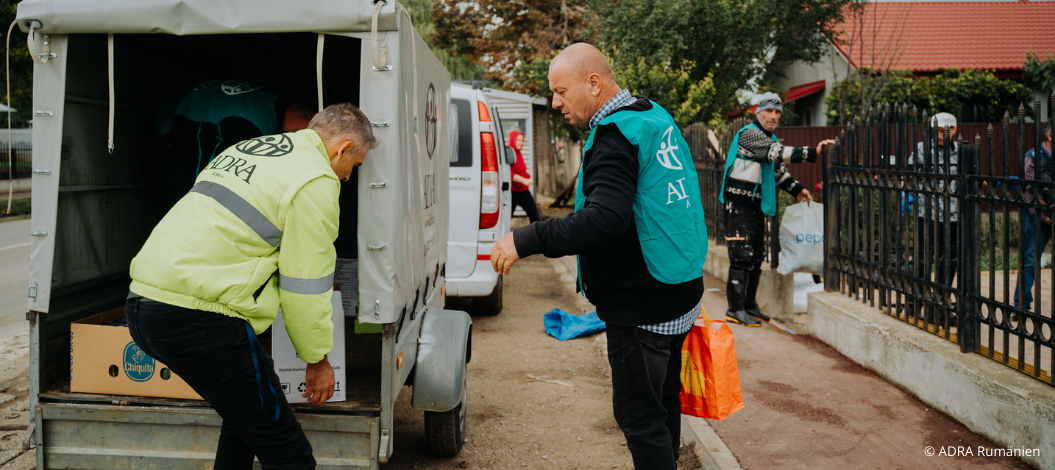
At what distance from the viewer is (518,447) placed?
4.18 m

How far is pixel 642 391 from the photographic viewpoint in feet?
8.91

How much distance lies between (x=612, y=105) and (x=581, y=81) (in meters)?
0.15

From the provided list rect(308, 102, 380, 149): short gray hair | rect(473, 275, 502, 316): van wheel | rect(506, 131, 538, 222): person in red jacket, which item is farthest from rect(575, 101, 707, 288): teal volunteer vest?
rect(506, 131, 538, 222): person in red jacket

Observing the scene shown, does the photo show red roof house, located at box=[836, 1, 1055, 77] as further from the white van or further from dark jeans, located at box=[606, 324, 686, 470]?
dark jeans, located at box=[606, 324, 686, 470]

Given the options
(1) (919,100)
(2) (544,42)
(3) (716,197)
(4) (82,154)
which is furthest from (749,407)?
(2) (544,42)

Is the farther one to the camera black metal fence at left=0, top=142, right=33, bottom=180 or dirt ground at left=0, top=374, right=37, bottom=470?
black metal fence at left=0, top=142, right=33, bottom=180

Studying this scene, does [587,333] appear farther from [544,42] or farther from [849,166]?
[544,42]

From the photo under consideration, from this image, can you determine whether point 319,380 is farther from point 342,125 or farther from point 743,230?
point 743,230

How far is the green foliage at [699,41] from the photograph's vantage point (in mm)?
14484

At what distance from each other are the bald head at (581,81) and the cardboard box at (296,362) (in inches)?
49.5

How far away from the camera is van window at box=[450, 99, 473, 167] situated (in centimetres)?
643

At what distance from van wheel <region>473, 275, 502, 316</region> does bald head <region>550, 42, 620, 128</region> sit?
464cm

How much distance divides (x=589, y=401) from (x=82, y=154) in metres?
3.27

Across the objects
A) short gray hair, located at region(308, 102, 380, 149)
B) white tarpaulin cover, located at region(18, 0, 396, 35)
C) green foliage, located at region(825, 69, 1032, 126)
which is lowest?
short gray hair, located at region(308, 102, 380, 149)
